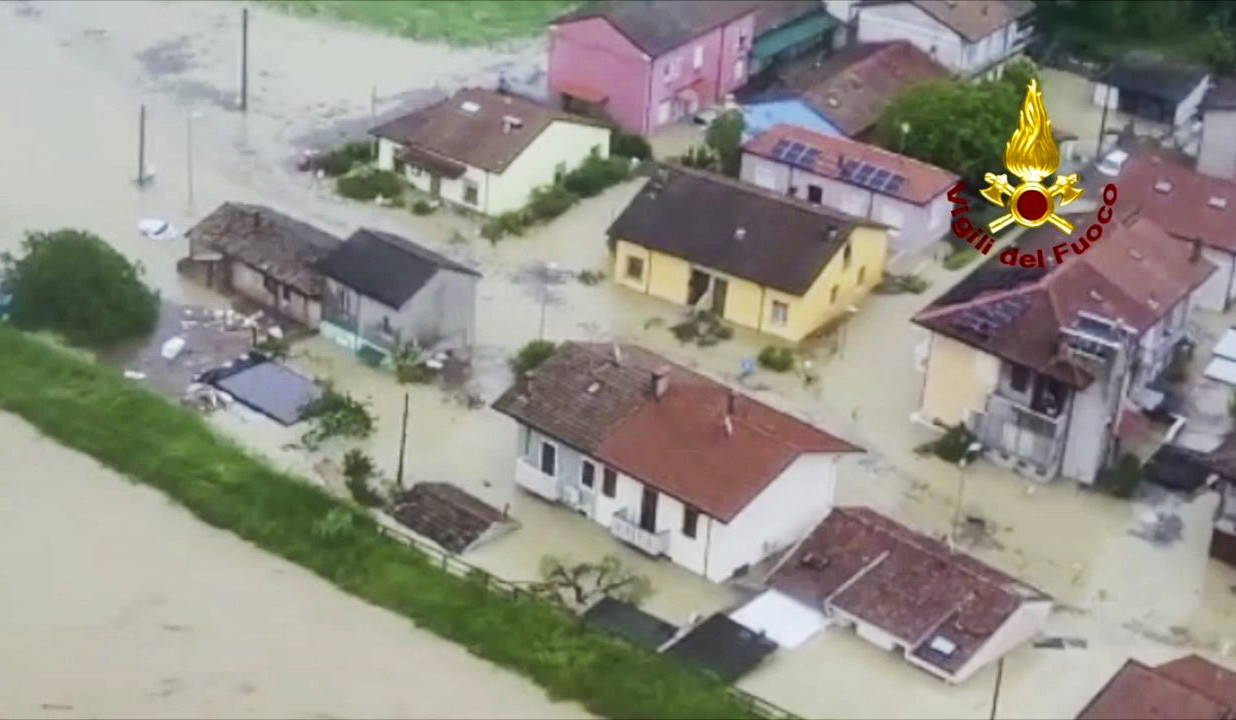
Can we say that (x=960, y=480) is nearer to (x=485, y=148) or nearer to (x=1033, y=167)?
(x=485, y=148)

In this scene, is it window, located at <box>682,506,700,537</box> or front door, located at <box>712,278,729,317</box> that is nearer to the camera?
window, located at <box>682,506,700,537</box>

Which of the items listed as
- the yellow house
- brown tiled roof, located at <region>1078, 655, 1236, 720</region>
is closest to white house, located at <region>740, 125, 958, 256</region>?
the yellow house

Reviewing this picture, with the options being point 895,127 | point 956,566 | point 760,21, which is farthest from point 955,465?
point 760,21

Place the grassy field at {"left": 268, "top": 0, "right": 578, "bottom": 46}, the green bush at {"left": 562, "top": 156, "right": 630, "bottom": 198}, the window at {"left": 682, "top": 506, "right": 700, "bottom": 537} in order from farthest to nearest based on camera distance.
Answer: the grassy field at {"left": 268, "top": 0, "right": 578, "bottom": 46}
the green bush at {"left": 562, "top": 156, "right": 630, "bottom": 198}
the window at {"left": 682, "top": 506, "right": 700, "bottom": 537}

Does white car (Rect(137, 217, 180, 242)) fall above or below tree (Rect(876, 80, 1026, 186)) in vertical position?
below

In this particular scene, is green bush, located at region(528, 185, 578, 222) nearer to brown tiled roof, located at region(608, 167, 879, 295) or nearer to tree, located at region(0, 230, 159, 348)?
brown tiled roof, located at region(608, 167, 879, 295)

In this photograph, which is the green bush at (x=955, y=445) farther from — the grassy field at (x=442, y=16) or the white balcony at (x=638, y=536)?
the grassy field at (x=442, y=16)

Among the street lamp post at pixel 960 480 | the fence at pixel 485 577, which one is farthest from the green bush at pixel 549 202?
the fence at pixel 485 577

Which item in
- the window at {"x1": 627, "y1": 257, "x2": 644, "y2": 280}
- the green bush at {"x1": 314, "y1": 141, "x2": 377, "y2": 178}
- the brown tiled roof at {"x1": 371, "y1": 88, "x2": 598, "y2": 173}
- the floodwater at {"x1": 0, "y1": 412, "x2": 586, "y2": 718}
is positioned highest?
the brown tiled roof at {"x1": 371, "y1": 88, "x2": 598, "y2": 173}
